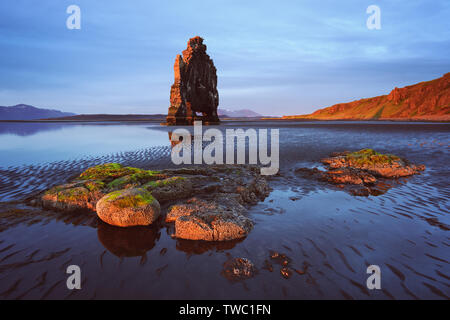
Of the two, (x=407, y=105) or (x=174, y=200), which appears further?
(x=407, y=105)

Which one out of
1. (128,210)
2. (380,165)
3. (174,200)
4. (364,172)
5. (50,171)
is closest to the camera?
(128,210)

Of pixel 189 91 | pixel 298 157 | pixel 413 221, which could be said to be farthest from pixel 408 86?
pixel 413 221

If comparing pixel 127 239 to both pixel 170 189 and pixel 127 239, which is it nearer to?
pixel 127 239

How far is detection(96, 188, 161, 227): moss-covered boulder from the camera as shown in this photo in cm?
583

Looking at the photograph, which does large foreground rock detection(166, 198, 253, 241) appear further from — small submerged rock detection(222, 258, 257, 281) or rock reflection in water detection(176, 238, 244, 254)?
small submerged rock detection(222, 258, 257, 281)

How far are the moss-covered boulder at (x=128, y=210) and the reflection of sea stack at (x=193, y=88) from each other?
56231 millimetres

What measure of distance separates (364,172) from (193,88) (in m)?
63.3

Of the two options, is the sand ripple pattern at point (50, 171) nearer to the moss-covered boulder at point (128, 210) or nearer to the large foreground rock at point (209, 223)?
the moss-covered boulder at point (128, 210)

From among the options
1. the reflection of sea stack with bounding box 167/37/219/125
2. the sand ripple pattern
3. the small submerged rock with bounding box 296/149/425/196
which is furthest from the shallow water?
the reflection of sea stack with bounding box 167/37/219/125

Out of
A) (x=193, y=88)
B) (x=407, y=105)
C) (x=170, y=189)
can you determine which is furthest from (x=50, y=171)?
(x=407, y=105)

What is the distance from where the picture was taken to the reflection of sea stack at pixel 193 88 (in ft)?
196

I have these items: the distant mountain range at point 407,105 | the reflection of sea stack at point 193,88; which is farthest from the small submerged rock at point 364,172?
the distant mountain range at point 407,105

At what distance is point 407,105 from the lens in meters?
117
